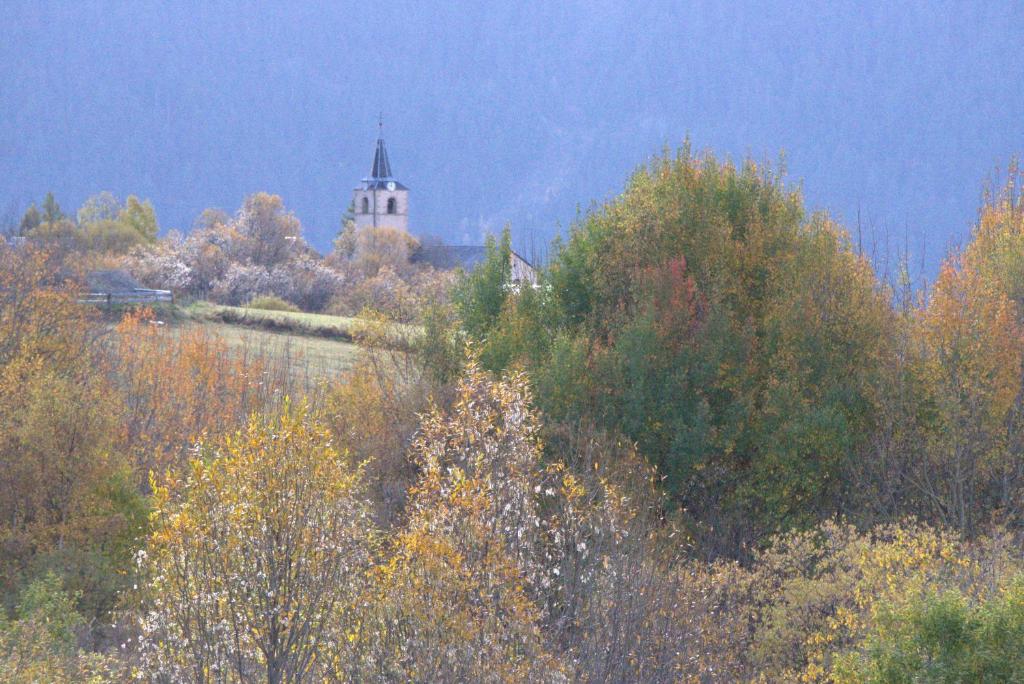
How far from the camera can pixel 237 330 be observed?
6394 cm

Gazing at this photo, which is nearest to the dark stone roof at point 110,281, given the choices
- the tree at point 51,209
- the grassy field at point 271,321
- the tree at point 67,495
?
the grassy field at point 271,321

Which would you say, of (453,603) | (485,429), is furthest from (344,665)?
(485,429)

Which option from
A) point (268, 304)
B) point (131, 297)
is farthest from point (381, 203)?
point (131, 297)

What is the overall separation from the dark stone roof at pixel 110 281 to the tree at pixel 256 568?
177 ft

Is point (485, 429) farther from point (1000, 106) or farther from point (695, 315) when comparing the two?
point (1000, 106)

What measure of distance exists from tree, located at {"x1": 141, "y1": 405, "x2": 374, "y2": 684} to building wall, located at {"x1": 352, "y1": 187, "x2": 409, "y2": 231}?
5888 inches

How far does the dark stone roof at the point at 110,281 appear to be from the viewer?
217ft

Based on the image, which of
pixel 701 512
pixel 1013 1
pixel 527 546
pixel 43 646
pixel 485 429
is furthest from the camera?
pixel 1013 1

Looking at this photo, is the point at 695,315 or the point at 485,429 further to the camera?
the point at 695,315

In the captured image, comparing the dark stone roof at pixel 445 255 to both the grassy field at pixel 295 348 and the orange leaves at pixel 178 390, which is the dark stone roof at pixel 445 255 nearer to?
the grassy field at pixel 295 348

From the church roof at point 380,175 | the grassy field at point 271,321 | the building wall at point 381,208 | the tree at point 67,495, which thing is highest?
the church roof at point 380,175

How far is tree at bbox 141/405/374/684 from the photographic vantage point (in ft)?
46.4

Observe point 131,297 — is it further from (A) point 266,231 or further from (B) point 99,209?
(B) point 99,209

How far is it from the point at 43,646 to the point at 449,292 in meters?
17.5
